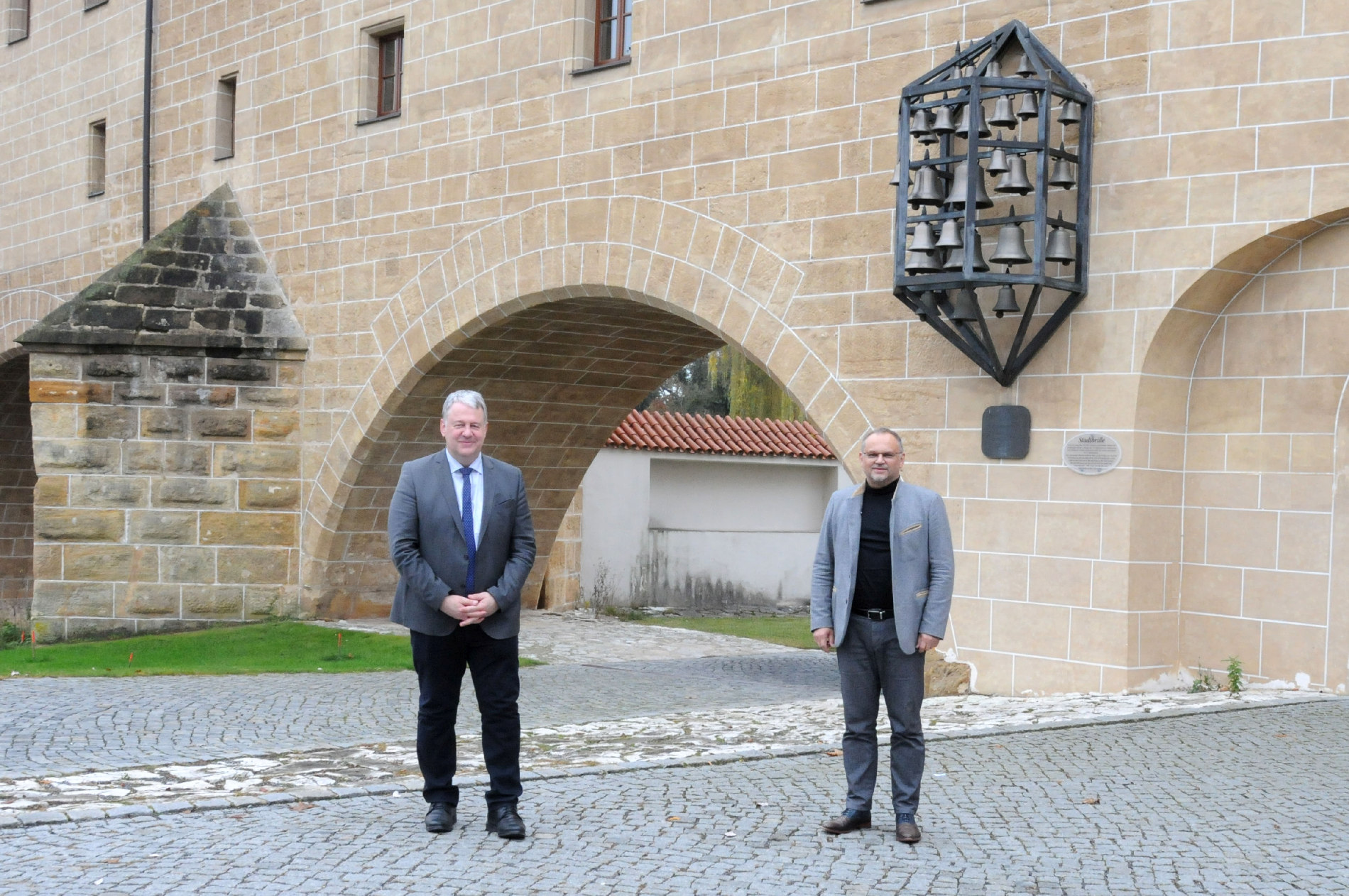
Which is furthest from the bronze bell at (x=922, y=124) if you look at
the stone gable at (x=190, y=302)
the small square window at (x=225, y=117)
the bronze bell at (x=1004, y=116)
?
the small square window at (x=225, y=117)

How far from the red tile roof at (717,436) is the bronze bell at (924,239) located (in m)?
10.3

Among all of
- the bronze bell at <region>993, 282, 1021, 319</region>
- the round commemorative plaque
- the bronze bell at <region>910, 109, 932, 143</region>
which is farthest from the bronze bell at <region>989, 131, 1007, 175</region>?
the round commemorative plaque

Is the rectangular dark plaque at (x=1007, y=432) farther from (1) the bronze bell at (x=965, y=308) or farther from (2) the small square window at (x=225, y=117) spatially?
(2) the small square window at (x=225, y=117)

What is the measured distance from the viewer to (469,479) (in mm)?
5195

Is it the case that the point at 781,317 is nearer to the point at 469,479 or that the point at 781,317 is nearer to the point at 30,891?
the point at 469,479

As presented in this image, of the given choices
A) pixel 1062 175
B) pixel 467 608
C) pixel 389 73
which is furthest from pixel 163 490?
pixel 467 608

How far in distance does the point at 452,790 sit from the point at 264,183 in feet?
34.7

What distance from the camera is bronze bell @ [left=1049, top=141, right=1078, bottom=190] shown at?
27.4 ft

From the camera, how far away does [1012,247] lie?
27.0 ft

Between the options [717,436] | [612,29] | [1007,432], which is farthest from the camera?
[717,436]

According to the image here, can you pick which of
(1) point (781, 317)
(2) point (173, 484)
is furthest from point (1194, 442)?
(2) point (173, 484)

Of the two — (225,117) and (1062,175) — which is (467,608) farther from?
(225,117)

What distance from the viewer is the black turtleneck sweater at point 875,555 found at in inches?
205

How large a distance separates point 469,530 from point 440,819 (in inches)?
37.7
